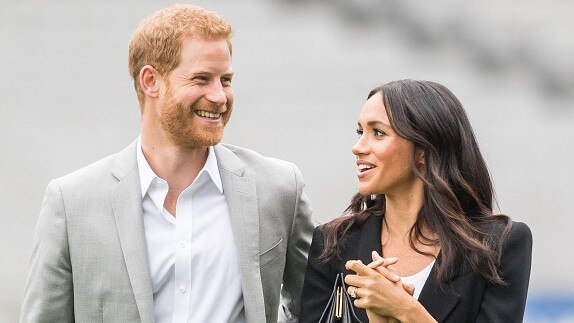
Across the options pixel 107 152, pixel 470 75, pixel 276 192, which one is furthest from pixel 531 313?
pixel 276 192

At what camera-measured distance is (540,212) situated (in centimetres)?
1152

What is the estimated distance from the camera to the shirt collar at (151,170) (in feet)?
14.0

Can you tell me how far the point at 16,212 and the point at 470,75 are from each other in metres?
4.17

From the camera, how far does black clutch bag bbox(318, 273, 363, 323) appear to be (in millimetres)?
3994

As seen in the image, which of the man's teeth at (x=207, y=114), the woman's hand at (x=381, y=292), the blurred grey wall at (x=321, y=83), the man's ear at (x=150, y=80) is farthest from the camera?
the blurred grey wall at (x=321, y=83)

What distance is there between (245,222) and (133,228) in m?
0.37

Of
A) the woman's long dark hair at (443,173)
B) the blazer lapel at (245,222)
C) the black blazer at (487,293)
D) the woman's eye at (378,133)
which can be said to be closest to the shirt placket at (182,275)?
the blazer lapel at (245,222)

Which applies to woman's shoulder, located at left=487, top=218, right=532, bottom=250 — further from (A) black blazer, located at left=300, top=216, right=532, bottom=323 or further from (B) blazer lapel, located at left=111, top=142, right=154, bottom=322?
(B) blazer lapel, located at left=111, top=142, right=154, bottom=322

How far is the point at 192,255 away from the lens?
164 inches

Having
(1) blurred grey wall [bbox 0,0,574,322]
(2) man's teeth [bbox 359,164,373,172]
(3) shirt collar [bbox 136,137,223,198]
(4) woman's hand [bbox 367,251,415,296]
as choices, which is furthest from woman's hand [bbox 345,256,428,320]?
(1) blurred grey wall [bbox 0,0,574,322]

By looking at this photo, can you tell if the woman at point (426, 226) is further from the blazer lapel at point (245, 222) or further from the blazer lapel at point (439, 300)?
the blazer lapel at point (245, 222)

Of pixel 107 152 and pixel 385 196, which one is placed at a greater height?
pixel 107 152

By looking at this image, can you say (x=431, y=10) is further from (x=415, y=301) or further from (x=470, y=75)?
(x=415, y=301)

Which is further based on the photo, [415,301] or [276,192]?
[276,192]
